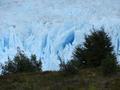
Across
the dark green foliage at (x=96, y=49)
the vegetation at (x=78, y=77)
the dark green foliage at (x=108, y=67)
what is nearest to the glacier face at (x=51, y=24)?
the dark green foliage at (x=96, y=49)

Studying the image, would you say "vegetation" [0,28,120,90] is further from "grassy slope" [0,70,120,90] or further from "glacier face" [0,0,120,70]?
"glacier face" [0,0,120,70]

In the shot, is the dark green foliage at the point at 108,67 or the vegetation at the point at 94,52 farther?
the vegetation at the point at 94,52

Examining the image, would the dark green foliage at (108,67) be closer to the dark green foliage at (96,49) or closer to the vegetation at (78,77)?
the vegetation at (78,77)

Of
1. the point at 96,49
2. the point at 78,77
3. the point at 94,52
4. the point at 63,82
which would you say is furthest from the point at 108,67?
the point at 96,49

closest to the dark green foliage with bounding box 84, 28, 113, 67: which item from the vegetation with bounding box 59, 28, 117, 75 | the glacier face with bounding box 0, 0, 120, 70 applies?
the vegetation with bounding box 59, 28, 117, 75

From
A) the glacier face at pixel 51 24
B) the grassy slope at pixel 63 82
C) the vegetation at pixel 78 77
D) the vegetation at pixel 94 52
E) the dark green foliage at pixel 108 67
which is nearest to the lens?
the grassy slope at pixel 63 82

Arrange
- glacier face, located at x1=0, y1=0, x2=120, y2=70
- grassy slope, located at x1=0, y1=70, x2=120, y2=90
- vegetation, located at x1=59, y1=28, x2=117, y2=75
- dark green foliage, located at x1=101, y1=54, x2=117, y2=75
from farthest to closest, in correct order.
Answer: glacier face, located at x1=0, y1=0, x2=120, y2=70, vegetation, located at x1=59, y1=28, x2=117, y2=75, dark green foliage, located at x1=101, y1=54, x2=117, y2=75, grassy slope, located at x1=0, y1=70, x2=120, y2=90

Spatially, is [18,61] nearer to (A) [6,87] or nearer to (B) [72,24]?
(A) [6,87]
